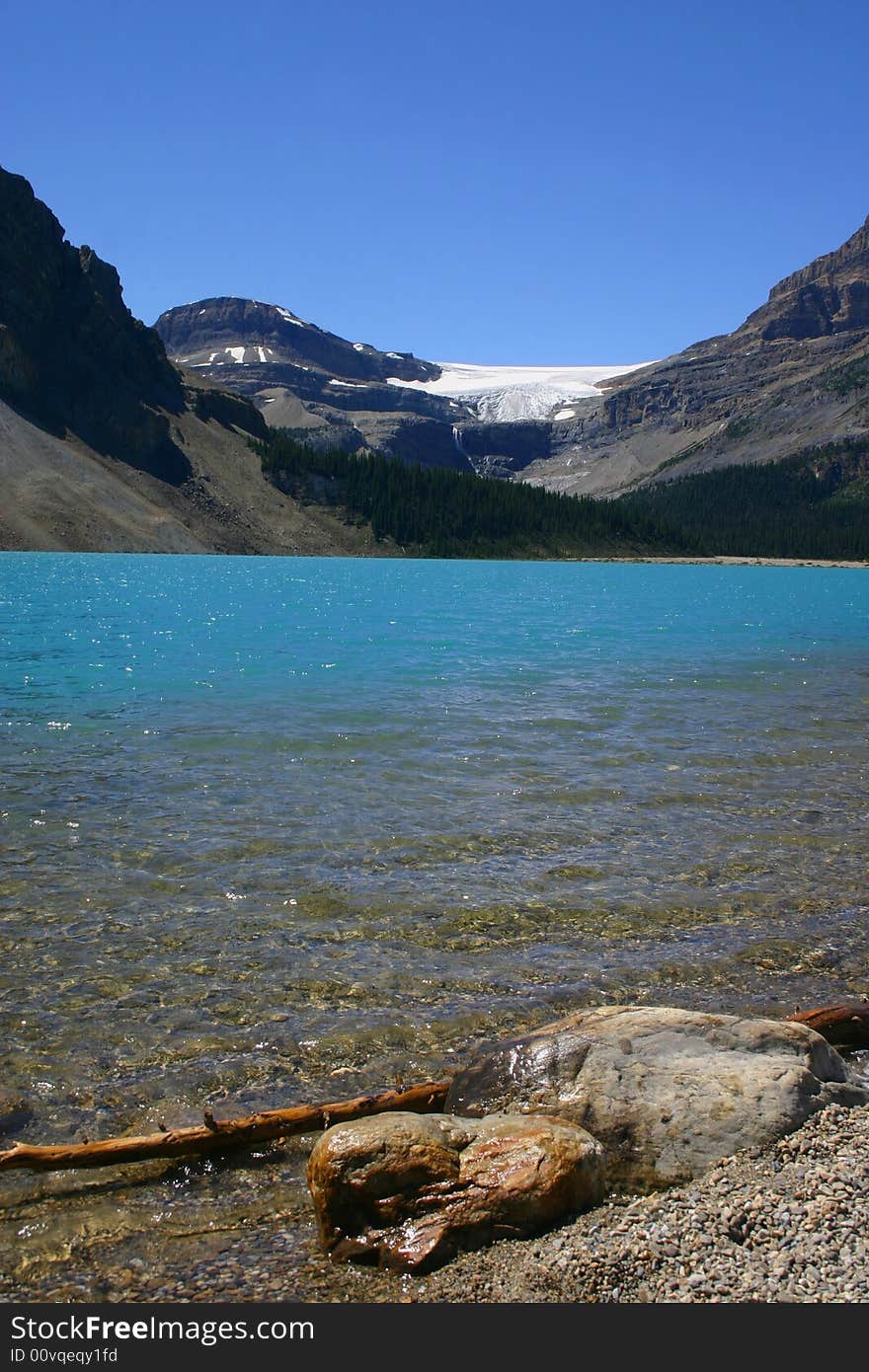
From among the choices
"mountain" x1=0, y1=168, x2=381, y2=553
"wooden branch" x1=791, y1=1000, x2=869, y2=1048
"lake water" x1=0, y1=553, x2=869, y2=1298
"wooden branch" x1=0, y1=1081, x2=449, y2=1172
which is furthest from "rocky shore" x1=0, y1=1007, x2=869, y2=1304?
"mountain" x1=0, y1=168, x2=381, y2=553

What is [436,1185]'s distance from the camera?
5.61 metres

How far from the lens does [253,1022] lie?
8.34 metres

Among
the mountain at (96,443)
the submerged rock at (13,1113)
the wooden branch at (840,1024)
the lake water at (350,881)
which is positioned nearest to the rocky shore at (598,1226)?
the lake water at (350,881)

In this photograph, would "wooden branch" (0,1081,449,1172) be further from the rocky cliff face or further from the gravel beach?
the rocky cliff face

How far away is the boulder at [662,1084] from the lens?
6082mm

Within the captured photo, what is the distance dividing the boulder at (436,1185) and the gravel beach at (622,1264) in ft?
0.37

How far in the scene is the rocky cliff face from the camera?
171000 mm

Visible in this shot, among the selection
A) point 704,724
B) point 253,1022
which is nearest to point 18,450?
point 704,724

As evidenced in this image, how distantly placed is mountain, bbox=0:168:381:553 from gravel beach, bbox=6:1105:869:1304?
142974 millimetres

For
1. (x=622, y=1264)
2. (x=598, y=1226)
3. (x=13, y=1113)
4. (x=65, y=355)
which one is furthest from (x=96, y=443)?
(x=622, y=1264)

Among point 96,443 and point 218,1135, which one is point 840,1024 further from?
point 96,443

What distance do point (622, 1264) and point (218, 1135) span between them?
9.12 feet
